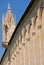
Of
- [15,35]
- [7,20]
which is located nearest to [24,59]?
[15,35]

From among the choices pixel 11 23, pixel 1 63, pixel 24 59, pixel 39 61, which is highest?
pixel 39 61

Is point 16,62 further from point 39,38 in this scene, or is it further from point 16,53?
point 39,38

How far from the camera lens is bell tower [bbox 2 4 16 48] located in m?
53.3

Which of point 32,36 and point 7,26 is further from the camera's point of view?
point 7,26

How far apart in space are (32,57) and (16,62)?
10475 mm

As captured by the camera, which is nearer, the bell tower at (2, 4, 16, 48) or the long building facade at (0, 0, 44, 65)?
the long building facade at (0, 0, 44, 65)

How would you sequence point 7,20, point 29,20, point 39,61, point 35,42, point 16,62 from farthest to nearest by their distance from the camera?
point 7,20 → point 16,62 → point 29,20 → point 35,42 → point 39,61

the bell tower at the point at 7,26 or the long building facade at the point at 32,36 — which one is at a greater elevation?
the long building facade at the point at 32,36

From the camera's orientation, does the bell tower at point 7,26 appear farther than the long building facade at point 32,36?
Answer: Yes

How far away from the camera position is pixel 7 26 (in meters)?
54.9

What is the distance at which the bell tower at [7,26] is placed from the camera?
5332 centimetres

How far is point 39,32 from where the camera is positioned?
2558cm

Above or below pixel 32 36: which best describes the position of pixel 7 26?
below

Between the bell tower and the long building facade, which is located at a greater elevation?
the long building facade
